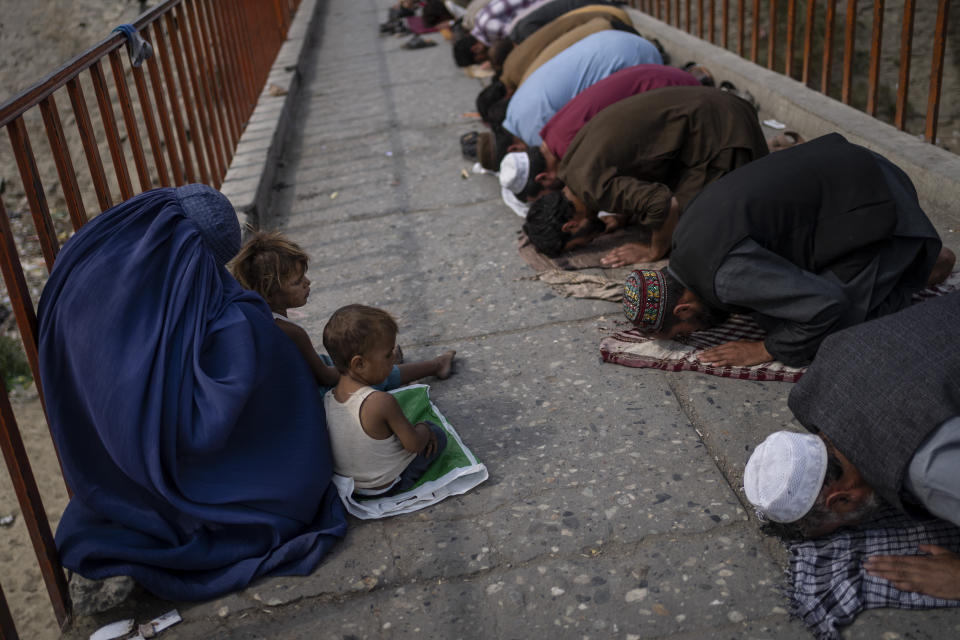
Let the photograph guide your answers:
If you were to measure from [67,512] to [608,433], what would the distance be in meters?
1.67

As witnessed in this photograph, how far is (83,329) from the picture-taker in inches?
90.1

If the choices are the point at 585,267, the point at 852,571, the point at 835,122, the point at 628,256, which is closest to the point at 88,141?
the point at 585,267

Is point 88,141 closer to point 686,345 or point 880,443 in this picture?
point 686,345

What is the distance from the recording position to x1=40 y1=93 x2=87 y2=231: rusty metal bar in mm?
2531

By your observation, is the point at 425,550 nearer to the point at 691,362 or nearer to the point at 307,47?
the point at 691,362

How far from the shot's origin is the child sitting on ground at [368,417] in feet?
8.39

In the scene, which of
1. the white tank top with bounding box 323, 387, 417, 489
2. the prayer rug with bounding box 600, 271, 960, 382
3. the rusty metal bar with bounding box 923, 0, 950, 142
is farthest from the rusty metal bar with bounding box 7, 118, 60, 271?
the rusty metal bar with bounding box 923, 0, 950, 142

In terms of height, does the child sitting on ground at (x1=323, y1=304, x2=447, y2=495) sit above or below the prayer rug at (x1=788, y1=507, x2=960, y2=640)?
above

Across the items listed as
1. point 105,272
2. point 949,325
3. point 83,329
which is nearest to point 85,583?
point 83,329

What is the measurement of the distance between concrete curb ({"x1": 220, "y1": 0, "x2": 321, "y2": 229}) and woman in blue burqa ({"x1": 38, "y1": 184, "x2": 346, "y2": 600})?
7.14 feet

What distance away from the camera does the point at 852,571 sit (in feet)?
7.02

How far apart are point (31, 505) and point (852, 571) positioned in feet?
7.01

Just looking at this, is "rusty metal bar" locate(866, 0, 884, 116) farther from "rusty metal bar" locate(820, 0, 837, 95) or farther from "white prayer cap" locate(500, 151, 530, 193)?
"white prayer cap" locate(500, 151, 530, 193)

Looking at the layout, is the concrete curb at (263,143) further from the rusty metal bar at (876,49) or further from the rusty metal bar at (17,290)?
the rusty metal bar at (876,49)
